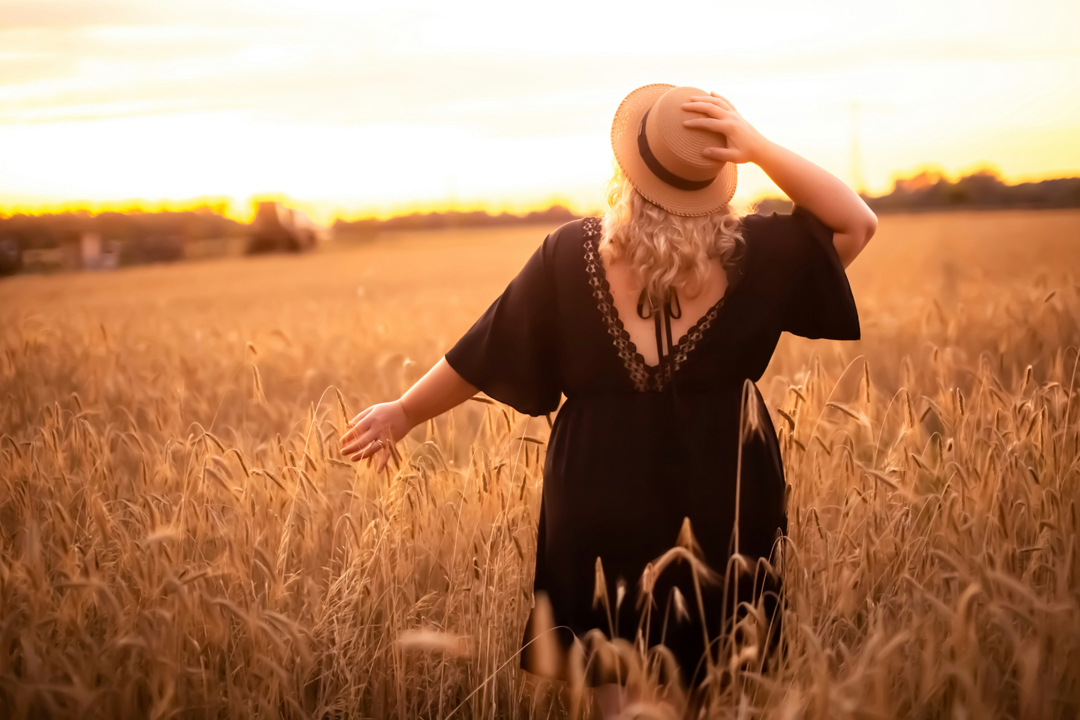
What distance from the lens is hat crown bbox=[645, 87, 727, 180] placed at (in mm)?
1702

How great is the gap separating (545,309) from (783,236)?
1.90ft

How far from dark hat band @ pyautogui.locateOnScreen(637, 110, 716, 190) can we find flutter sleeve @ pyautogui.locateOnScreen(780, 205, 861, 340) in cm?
25

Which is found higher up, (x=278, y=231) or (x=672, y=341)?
(x=278, y=231)

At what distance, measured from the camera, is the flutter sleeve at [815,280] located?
1.84 metres

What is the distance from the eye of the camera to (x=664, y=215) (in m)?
1.75

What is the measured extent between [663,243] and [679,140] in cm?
22

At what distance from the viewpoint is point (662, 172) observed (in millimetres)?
1741

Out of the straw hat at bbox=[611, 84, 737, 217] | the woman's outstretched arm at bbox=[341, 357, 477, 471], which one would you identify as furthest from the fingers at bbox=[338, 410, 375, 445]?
the straw hat at bbox=[611, 84, 737, 217]

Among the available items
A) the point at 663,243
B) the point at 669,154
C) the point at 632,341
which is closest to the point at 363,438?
the point at 632,341

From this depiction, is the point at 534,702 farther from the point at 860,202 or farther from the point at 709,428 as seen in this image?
the point at 860,202

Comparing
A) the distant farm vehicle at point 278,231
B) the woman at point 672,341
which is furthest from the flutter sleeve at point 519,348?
the distant farm vehicle at point 278,231

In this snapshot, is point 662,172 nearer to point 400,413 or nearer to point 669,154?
point 669,154

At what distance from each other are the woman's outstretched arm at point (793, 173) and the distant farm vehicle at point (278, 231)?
128 ft

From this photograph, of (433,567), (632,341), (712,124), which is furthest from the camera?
(433,567)
